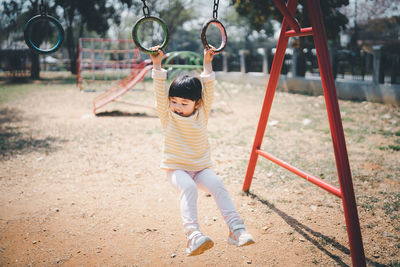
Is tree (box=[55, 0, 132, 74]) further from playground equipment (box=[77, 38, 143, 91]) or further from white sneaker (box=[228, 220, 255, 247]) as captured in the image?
white sneaker (box=[228, 220, 255, 247])

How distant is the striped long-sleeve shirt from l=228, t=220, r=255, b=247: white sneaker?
494 millimetres

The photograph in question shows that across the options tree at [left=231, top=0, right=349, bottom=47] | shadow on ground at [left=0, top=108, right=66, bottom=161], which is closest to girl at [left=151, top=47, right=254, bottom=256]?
shadow on ground at [left=0, top=108, right=66, bottom=161]

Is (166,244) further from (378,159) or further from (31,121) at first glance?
(31,121)

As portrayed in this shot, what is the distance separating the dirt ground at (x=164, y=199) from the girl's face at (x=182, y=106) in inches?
40.8

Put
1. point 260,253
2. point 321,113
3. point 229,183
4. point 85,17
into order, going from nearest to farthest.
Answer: point 260,253, point 229,183, point 321,113, point 85,17

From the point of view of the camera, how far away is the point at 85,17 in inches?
819

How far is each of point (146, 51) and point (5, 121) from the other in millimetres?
6497

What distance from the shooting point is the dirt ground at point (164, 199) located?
7.66 ft

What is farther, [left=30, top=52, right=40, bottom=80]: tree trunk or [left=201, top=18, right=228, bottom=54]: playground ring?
[left=30, top=52, right=40, bottom=80]: tree trunk

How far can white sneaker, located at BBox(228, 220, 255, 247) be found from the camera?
1.91m

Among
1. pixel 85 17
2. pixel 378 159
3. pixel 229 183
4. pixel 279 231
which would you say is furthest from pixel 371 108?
pixel 85 17

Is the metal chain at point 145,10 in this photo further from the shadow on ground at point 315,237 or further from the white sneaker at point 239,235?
the shadow on ground at point 315,237

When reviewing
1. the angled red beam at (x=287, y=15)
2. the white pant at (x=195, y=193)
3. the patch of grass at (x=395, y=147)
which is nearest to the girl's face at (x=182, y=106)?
the white pant at (x=195, y=193)

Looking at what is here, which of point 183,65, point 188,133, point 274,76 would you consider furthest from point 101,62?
point 188,133
